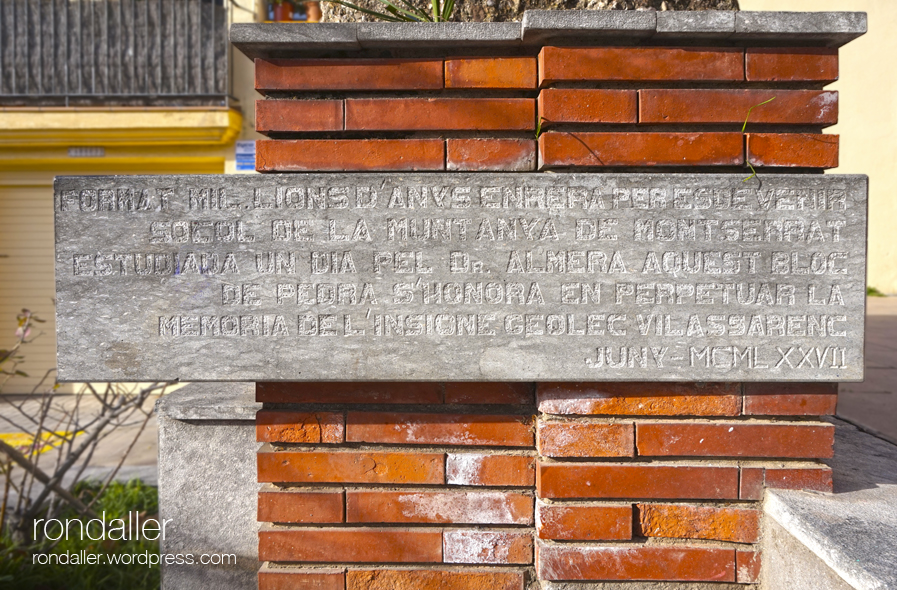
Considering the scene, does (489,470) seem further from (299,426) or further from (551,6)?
(551,6)

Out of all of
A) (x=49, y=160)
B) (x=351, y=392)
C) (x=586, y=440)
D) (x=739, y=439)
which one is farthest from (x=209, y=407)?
(x=49, y=160)

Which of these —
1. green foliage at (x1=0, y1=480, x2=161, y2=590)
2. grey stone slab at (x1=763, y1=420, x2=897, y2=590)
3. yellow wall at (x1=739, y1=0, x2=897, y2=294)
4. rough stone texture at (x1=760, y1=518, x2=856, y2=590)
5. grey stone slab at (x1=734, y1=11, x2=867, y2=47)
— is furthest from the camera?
A: yellow wall at (x1=739, y1=0, x2=897, y2=294)

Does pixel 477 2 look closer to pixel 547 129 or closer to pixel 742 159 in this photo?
pixel 547 129

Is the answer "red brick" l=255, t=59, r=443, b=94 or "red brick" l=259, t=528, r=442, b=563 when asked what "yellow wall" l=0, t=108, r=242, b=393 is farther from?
"red brick" l=259, t=528, r=442, b=563

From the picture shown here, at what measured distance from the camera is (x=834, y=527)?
132 centimetres

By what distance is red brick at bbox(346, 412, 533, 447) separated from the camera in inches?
62.3

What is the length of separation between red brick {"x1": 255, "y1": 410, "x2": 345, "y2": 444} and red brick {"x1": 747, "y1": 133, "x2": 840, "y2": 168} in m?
1.31

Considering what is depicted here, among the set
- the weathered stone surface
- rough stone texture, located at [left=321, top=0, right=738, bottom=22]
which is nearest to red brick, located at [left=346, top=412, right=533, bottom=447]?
the weathered stone surface

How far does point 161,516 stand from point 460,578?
3.31 feet

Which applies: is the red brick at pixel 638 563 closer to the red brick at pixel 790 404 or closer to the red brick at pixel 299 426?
the red brick at pixel 790 404

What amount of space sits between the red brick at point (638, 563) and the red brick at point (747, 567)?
1 cm

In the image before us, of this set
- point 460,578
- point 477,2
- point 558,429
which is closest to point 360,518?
point 460,578

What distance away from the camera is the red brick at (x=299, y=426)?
1.59 m

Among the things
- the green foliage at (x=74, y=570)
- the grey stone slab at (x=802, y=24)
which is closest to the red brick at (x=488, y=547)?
the grey stone slab at (x=802, y=24)
